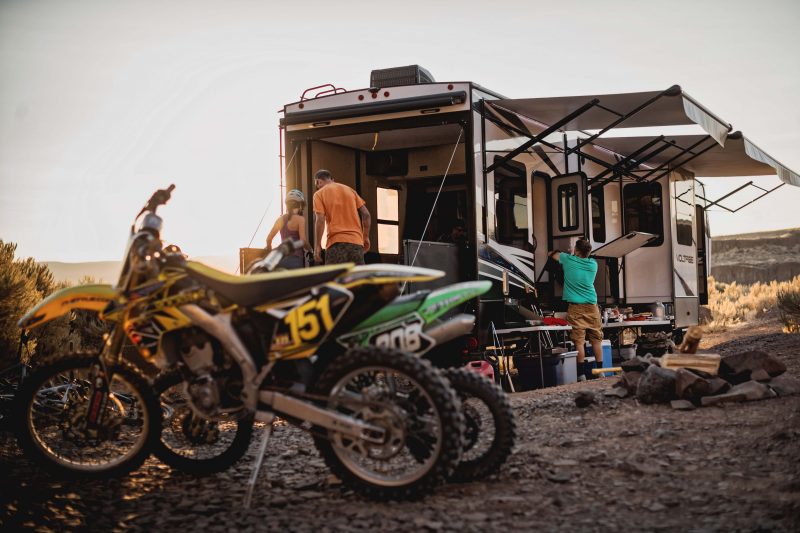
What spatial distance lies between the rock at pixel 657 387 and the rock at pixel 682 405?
0.50 feet

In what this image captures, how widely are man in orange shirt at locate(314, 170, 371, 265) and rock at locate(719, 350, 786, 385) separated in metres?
3.41

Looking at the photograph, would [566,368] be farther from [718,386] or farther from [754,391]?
[754,391]

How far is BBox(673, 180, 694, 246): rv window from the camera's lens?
12.3 m

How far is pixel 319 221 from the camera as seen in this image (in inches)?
297

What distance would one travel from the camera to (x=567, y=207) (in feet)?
30.6

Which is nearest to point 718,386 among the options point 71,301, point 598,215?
point 71,301

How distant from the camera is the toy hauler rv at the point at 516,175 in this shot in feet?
25.1

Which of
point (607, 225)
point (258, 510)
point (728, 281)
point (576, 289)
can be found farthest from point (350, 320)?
point (728, 281)

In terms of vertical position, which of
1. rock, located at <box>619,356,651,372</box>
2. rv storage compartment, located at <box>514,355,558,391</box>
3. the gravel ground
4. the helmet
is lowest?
the gravel ground

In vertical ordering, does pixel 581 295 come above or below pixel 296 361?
above

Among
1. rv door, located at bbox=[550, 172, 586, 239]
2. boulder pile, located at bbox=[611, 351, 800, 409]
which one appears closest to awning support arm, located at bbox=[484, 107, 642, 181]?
rv door, located at bbox=[550, 172, 586, 239]

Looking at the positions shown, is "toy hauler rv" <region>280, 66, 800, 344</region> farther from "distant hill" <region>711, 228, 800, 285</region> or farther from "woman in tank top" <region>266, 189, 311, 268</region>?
"distant hill" <region>711, 228, 800, 285</region>

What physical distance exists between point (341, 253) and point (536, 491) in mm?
4082

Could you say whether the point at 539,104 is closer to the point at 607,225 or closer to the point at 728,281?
the point at 607,225
